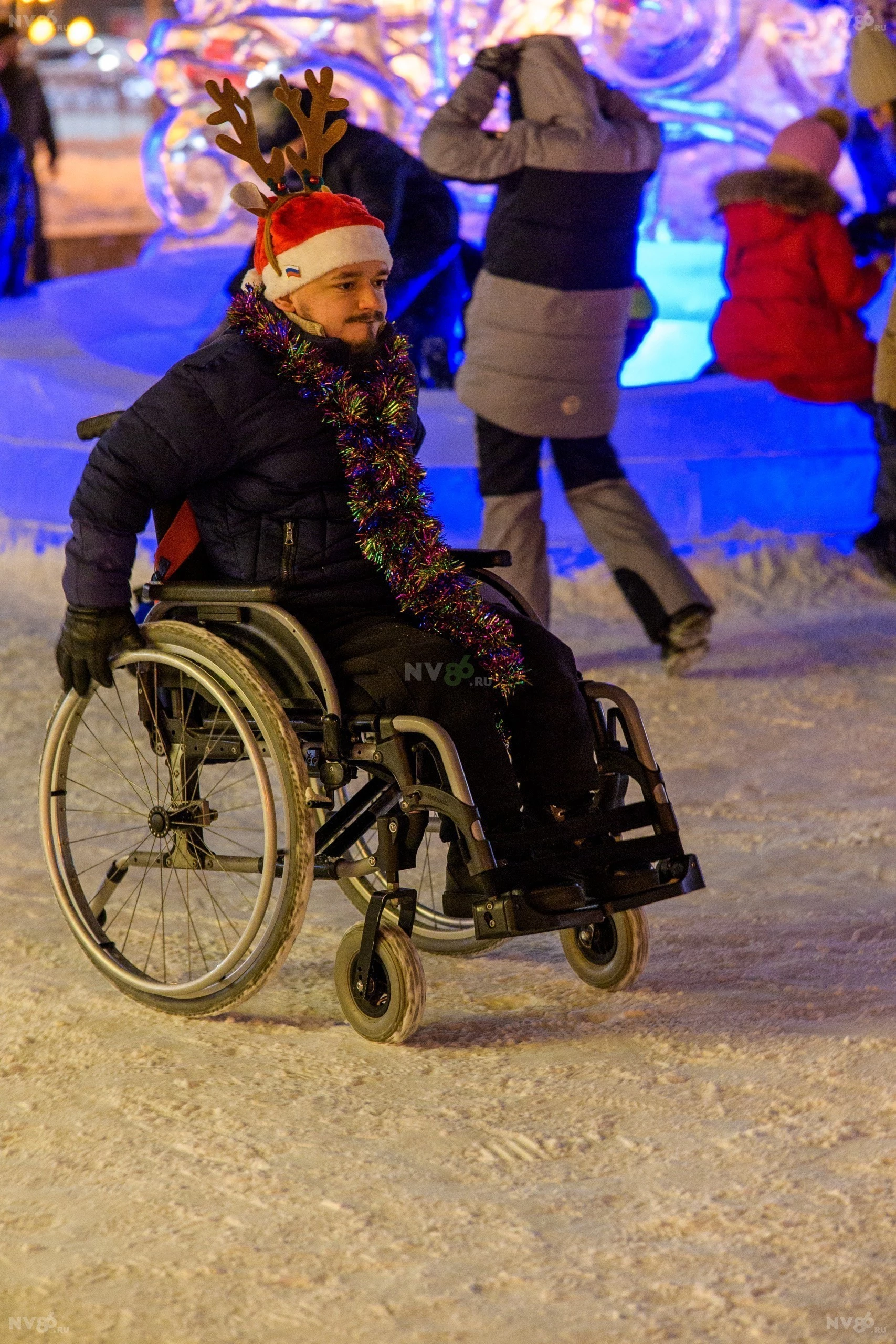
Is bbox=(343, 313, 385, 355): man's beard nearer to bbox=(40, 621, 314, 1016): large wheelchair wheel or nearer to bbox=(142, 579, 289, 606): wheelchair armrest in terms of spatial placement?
bbox=(142, 579, 289, 606): wheelchair armrest

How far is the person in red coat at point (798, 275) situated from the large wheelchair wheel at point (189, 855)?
295 centimetres

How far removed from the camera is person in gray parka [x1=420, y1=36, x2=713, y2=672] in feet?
14.8

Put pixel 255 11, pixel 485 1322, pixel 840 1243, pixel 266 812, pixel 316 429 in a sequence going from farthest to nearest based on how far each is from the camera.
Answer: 1. pixel 255 11
2. pixel 316 429
3. pixel 266 812
4. pixel 840 1243
5. pixel 485 1322

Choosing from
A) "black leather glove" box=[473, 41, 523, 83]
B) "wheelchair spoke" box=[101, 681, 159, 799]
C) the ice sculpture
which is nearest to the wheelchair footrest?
"wheelchair spoke" box=[101, 681, 159, 799]

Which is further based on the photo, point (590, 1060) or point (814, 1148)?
point (590, 1060)

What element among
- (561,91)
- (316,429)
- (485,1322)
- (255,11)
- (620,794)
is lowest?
(485,1322)

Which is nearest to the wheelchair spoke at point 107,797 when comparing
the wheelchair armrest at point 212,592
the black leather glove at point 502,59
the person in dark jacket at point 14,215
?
the wheelchair armrest at point 212,592

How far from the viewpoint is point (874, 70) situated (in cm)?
525

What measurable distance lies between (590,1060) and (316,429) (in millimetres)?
1091

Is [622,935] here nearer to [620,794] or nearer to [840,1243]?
[620,794]

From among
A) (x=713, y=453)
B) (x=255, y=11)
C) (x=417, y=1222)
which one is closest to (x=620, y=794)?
(x=417, y=1222)

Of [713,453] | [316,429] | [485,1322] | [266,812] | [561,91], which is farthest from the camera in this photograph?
[713,453]

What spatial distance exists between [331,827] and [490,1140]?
60 centimetres

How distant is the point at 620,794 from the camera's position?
2822 millimetres
